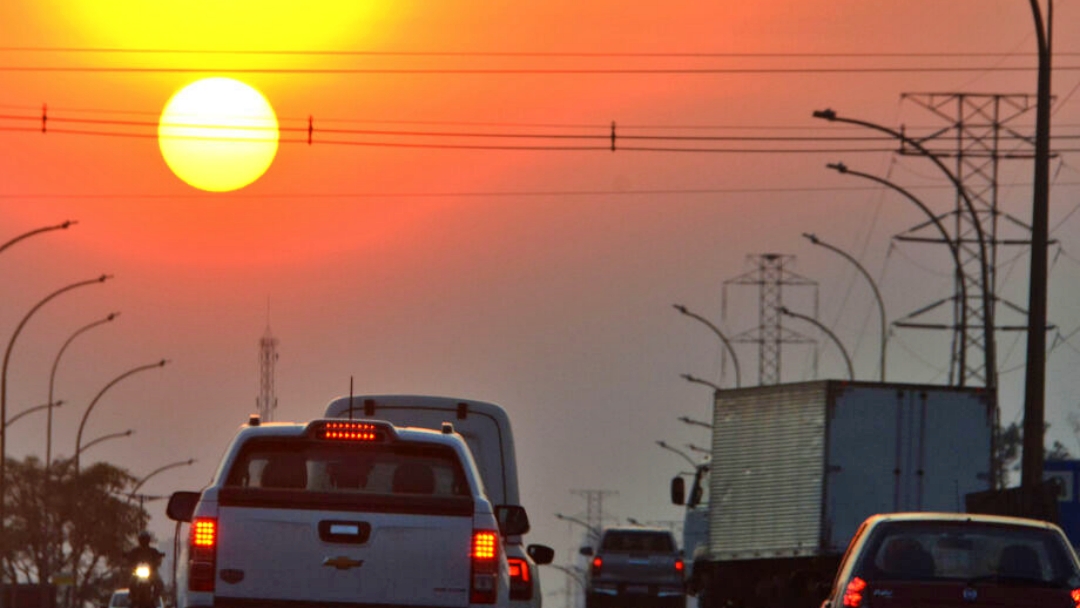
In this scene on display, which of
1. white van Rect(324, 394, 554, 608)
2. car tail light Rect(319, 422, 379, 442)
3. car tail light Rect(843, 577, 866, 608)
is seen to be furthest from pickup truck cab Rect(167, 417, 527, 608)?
white van Rect(324, 394, 554, 608)

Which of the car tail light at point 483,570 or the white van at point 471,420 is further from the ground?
the white van at point 471,420

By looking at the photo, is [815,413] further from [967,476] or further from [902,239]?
[902,239]

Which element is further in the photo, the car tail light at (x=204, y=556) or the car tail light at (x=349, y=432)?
the car tail light at (x=349, y=432)

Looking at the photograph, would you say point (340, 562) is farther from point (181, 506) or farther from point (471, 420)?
point (471, 420)

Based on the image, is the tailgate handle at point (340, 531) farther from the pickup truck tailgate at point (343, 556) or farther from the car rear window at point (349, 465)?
the car rear window at point (349, 465)

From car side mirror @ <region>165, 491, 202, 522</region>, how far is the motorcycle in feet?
46.9

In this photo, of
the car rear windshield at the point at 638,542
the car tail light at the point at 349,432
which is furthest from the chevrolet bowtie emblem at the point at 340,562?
the car rear windshield at the point at 638,542

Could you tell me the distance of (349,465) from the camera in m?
16.7

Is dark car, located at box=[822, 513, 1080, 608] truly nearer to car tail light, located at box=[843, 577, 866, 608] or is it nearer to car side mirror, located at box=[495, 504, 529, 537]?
car tail light, located at box=[843, 577, 866, 608]

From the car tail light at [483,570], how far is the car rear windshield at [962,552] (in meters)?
2.51

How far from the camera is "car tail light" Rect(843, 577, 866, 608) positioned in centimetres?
1680

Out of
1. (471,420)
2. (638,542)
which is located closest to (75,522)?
(638,542)

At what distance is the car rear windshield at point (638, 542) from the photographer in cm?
4845

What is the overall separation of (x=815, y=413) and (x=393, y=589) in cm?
1890
